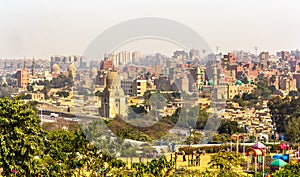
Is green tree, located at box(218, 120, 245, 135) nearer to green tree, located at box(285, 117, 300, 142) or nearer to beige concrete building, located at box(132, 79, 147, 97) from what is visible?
green tree, located at box(285, 117, 300, 142)

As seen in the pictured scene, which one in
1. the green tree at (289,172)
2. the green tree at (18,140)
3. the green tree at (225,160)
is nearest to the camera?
the green tree at (18,140)

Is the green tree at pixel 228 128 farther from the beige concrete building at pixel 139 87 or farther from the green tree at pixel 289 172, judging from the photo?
the green tree at pixel 289 172

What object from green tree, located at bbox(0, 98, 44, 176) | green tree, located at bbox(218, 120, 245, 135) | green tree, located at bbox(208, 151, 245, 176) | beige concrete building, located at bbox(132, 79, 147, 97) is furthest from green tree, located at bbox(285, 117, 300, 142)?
green tree, located at bbox(0, 98, 44, 176)

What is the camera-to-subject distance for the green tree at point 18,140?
646 cm

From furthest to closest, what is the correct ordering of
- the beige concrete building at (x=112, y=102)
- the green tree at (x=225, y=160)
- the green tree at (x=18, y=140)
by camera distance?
the beige concrete building at (x=112, y=102)
the green tree at (x=225, y=160)
the green tree at (x=18, y=140)

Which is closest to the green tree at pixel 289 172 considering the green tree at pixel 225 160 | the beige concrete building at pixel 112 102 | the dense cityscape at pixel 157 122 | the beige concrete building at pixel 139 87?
the dense cityscape at pixel 157 122

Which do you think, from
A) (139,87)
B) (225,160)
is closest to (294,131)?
(225,160)

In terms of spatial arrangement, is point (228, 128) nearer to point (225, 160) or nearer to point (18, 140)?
point (225, 160)

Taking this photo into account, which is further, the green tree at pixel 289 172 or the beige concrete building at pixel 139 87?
the beige concrete building at pixel 139 87

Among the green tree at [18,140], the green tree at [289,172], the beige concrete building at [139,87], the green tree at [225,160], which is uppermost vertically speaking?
the beige concrete building at [139,87]

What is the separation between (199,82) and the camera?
25641 millimetres

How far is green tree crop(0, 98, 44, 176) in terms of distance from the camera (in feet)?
21.2

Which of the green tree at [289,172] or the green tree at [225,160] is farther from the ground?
the green tree at [289,172]

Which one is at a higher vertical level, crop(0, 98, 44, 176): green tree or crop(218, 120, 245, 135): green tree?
crop(0, 98, 44, 176): green tree
